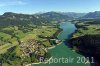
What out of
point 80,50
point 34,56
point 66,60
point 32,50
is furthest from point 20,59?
point 80,50

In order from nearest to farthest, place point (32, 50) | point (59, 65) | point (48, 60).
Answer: point (59, 65)
point (48, 60)
point (32, 50)

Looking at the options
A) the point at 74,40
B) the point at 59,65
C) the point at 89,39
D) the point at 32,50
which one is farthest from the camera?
the point at 74,40

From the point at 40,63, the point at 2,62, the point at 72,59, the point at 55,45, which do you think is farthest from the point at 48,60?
the point at 55,45

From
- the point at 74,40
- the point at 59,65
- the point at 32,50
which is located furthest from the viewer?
the point at 74,40

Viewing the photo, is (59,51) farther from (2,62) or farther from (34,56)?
(2,62)

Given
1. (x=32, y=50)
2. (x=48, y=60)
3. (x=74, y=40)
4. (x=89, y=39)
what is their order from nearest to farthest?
(x=48, y=60)
(x=32, y=50)
(x=89, y=39)
(x=74, y=40)

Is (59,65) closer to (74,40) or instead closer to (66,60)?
(66,60)

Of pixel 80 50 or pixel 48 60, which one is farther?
pixel 80 50

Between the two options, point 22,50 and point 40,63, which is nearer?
point 40,63
